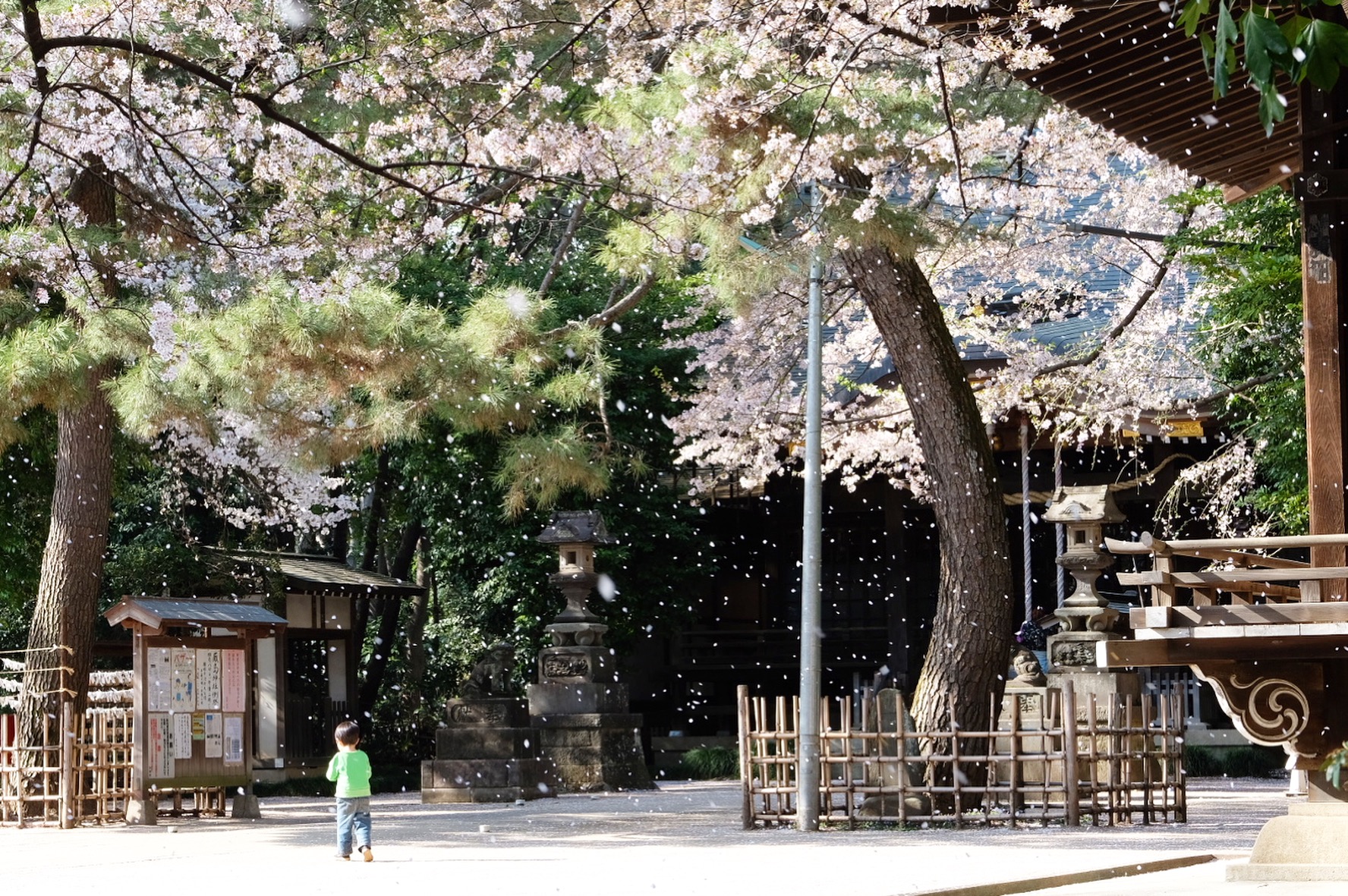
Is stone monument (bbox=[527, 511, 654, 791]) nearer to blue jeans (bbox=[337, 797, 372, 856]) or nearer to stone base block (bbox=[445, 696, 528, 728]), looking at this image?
stone base block (bbox=[445, 696, 528, 728])

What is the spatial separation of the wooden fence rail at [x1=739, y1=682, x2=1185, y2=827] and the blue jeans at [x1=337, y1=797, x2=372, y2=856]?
3.02m

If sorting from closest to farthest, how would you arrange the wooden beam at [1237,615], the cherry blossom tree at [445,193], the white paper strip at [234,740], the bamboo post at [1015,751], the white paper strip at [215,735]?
the wooden beam at [1237,615], the cherry blossom tree at [445,193], the bamboo post at [1015,751], the white paper strip at [215,735], the white paper strip at [234,740]

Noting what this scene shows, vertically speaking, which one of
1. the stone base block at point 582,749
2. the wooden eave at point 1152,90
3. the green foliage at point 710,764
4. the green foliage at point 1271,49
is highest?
the wooden eave at point 1152,90

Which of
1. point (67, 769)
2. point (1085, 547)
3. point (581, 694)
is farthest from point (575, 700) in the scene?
point (1085, 547)

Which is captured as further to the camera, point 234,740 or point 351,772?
point 234,740

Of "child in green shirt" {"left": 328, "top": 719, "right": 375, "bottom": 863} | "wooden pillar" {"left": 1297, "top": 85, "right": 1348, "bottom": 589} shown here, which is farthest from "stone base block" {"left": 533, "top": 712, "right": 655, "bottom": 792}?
"wooden pillar" {"left": 1297, "top": 85, "right": 1348, "bottom": 589}

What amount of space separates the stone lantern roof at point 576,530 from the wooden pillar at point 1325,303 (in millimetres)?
12104

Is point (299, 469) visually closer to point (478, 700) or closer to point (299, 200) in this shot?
point (299, 200)

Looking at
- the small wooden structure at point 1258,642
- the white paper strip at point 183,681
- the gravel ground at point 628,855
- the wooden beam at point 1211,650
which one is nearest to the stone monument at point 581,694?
the gravel ground at point 628,855

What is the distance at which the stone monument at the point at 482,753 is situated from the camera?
17641mm

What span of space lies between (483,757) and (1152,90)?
37.2 feet

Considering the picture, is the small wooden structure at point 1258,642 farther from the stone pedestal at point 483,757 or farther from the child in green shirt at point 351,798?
the stone pedestal at point 483,757

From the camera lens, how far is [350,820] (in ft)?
35.4

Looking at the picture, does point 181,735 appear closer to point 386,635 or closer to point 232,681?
point 232,681
